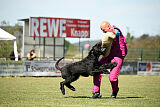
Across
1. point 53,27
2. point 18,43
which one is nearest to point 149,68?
point 53,27

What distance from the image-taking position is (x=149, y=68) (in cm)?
2356

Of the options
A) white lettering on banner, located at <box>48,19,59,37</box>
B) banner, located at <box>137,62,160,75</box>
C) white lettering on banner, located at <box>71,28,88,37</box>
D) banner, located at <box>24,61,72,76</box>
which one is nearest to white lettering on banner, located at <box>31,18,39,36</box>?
white lettering on banner, located at <box>48,19,59,37</box>

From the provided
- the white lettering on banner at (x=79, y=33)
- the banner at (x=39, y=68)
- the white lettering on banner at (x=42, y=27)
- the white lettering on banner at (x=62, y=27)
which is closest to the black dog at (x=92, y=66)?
the banner at (x=39, y=68)

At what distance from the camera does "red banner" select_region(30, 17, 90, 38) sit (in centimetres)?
2570

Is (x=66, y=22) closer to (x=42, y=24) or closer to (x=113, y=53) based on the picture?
(x=42, y=24)

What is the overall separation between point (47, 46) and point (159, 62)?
10.9 meters

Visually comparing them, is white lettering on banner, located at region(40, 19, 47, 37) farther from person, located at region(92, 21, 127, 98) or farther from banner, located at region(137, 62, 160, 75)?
person, located at region(92, 21, 127, 98)

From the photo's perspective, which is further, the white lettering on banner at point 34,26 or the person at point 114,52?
the white lettering on banner at point 34,26

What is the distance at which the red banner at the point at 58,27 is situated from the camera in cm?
2570

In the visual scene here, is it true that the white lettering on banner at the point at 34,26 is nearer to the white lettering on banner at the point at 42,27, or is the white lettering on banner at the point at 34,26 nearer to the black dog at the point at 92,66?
the white lettering on banner at the point at 42,27

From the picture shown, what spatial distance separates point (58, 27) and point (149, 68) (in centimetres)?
795

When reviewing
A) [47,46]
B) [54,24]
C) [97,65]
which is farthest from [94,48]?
[47,46]

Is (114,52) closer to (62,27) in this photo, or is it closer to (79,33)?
(62,27)

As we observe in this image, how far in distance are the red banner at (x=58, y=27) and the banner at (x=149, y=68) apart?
572 cm
